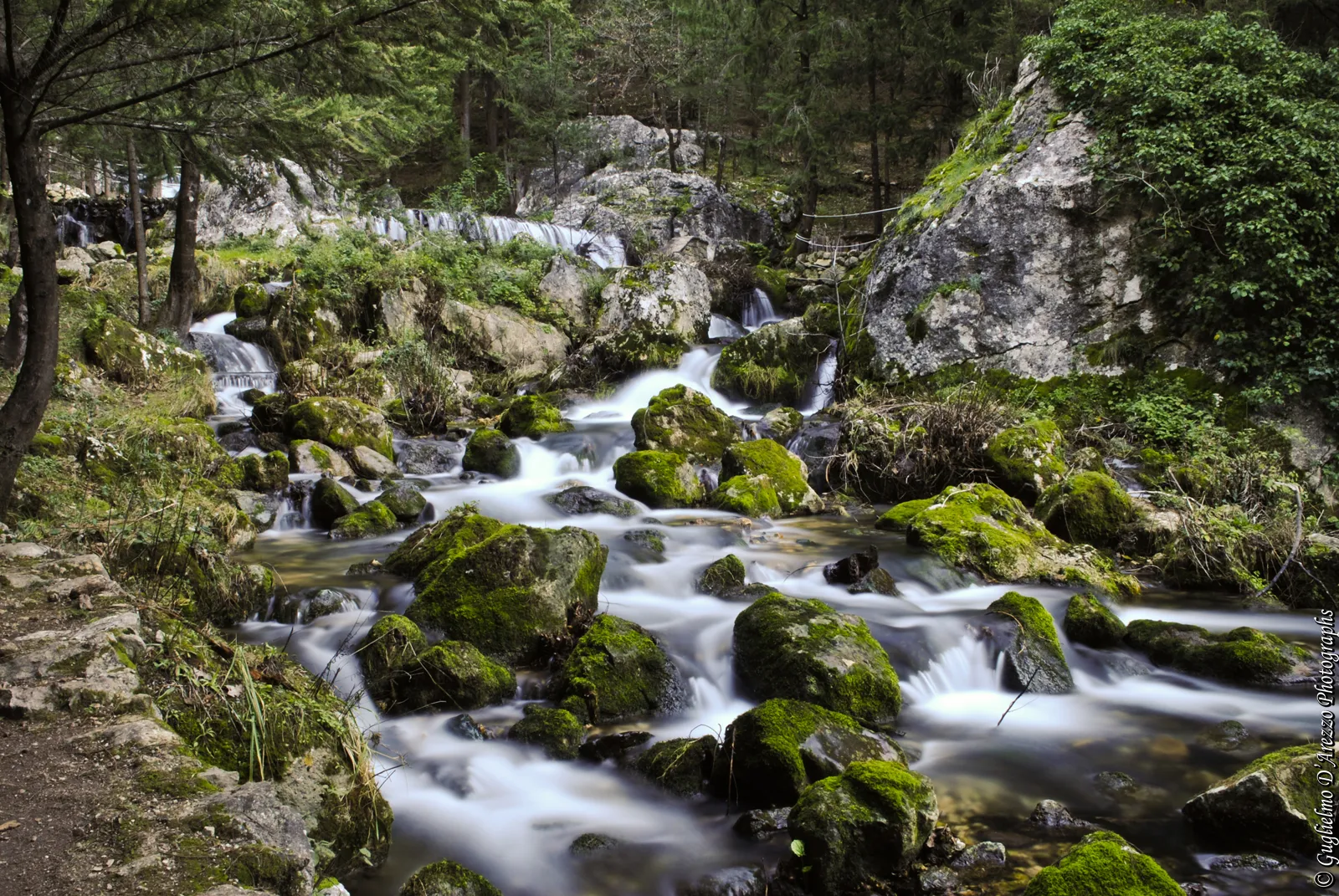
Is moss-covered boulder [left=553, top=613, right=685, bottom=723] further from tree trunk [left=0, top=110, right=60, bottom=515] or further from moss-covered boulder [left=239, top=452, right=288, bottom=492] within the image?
moss-covered boulder [left=239, top=452, right=288, bottom=492]

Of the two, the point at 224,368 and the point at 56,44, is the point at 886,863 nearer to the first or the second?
the point at 56,44

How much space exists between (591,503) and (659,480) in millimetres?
984

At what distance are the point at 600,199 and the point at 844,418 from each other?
57.0ft

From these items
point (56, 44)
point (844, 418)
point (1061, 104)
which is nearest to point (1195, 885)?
point (56, 44)

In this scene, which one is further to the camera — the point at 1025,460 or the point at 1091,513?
the point at 1025,460

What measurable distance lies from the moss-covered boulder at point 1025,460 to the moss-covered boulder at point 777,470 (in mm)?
Answer: 2404

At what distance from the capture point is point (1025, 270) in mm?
12945

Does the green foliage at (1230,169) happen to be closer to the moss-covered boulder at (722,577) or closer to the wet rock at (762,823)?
the moss-covered boulder at (722,577)

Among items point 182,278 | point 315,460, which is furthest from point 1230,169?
point 182,278

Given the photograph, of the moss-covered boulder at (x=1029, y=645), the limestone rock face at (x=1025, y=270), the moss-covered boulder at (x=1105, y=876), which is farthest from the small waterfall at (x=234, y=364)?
the moss-covered boulder at (x=1105, y=876)

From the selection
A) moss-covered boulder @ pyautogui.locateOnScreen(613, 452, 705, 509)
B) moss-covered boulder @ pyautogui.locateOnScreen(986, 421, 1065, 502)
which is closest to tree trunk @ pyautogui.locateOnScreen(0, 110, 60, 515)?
moss-covered boulder @ pyautogui.locateOnScreen(613, 452, 705, 509)

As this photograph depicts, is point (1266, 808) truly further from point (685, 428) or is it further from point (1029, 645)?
point (685, 428)


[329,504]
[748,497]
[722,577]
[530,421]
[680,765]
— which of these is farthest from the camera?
[530,421]

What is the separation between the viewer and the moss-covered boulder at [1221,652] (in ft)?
19.2
